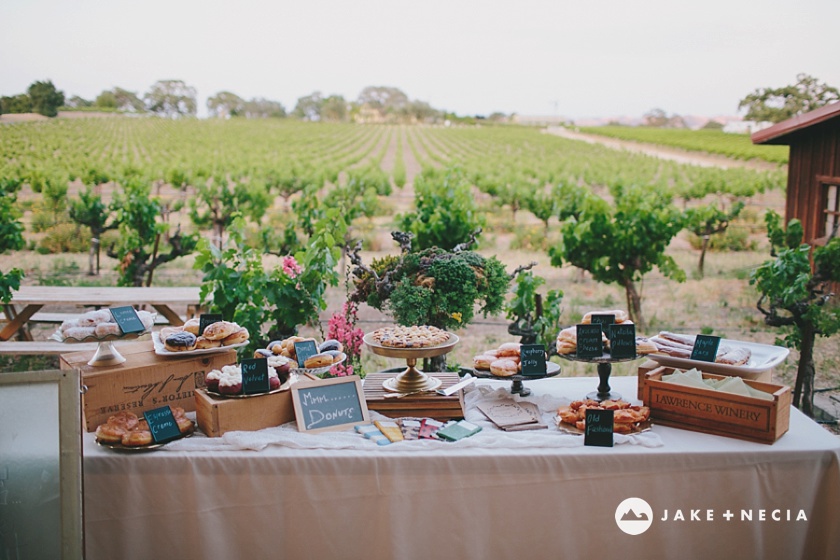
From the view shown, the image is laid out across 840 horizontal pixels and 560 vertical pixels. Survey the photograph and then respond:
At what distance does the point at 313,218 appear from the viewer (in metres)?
8.38

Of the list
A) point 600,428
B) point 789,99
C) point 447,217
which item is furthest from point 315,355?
point 789,99

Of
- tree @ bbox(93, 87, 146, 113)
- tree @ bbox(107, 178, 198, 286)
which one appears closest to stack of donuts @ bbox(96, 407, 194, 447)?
tree @ bbox(107, 178, 198, 286)

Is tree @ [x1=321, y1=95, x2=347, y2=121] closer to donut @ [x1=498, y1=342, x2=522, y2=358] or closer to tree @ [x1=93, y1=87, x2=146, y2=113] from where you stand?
tree @ [x1=93, y1=87, x2=146, y2=113]

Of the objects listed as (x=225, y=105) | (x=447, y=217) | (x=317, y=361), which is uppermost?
(x=225, y=105)

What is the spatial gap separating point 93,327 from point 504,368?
63.6 inches

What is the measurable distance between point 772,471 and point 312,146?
35340mm

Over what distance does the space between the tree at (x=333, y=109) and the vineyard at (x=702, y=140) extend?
19.5m

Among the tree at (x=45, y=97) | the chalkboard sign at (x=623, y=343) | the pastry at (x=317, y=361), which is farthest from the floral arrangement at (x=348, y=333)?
the tree at (x=45, y=97)

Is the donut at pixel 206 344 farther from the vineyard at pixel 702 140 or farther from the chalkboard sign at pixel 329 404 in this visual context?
the vineyard at pixel 702 140

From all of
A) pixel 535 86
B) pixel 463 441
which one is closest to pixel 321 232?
pixel 463 441

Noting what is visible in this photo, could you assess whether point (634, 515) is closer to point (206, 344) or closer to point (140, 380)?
point (206, 344)

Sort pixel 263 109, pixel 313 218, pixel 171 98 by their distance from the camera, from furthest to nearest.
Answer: pixel 263 109 → pixel 171 98 → pixel 313 218

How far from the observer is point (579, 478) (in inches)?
91.7

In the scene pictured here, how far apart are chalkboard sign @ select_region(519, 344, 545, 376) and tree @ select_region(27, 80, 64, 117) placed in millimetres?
8617
